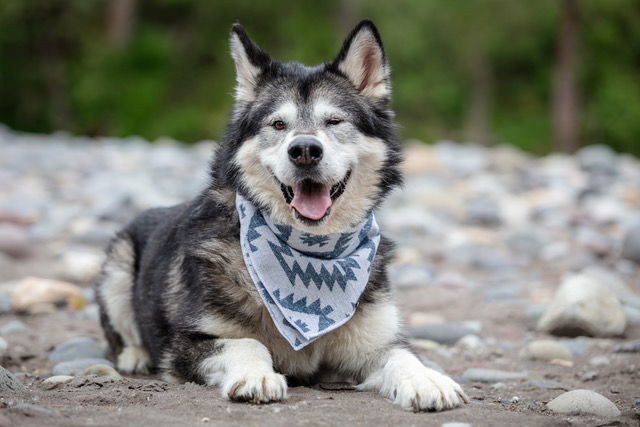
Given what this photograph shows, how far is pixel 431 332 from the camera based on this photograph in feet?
18.0

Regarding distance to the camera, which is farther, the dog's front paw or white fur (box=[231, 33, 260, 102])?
white fur (box=[231, 33, 260, 102])

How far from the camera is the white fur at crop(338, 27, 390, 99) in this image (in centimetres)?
443

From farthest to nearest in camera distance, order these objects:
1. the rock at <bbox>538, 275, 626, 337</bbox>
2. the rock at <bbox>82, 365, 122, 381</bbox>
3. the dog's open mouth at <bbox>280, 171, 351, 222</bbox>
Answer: the rock at <bbox>538, 275, 626, 337</bbox>, the rock at <bbox>82, 365, 122, 381</bbox>, the dog's open mouth at <bbox>280, 171, 351, 222</bbox>

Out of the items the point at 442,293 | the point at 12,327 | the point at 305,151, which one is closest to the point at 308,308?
the point at 305,151

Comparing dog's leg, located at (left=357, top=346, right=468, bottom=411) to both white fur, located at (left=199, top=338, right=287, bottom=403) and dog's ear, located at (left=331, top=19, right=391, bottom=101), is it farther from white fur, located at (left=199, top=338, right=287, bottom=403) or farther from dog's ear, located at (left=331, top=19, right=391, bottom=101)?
dog's ear, located at (left=331, top=19, right=391, bottom=101)

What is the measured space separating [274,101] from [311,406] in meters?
1.77

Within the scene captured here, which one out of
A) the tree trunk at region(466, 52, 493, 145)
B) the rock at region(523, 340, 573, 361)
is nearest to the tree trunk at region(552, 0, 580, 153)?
the tree trunk at region(466, 52, 493, 145)

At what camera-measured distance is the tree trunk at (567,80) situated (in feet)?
60.6

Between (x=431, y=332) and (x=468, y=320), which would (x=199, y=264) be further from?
(x=468, y=320)

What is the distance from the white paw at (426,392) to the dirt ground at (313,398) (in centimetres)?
6

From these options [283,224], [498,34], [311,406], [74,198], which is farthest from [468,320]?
[498,34]

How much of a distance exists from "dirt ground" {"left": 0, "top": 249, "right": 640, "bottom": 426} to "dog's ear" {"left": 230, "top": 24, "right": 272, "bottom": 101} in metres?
1.74

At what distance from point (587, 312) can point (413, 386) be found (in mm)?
2415

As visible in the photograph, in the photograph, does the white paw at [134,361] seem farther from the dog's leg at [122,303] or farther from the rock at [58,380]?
the rock at [58,380]
